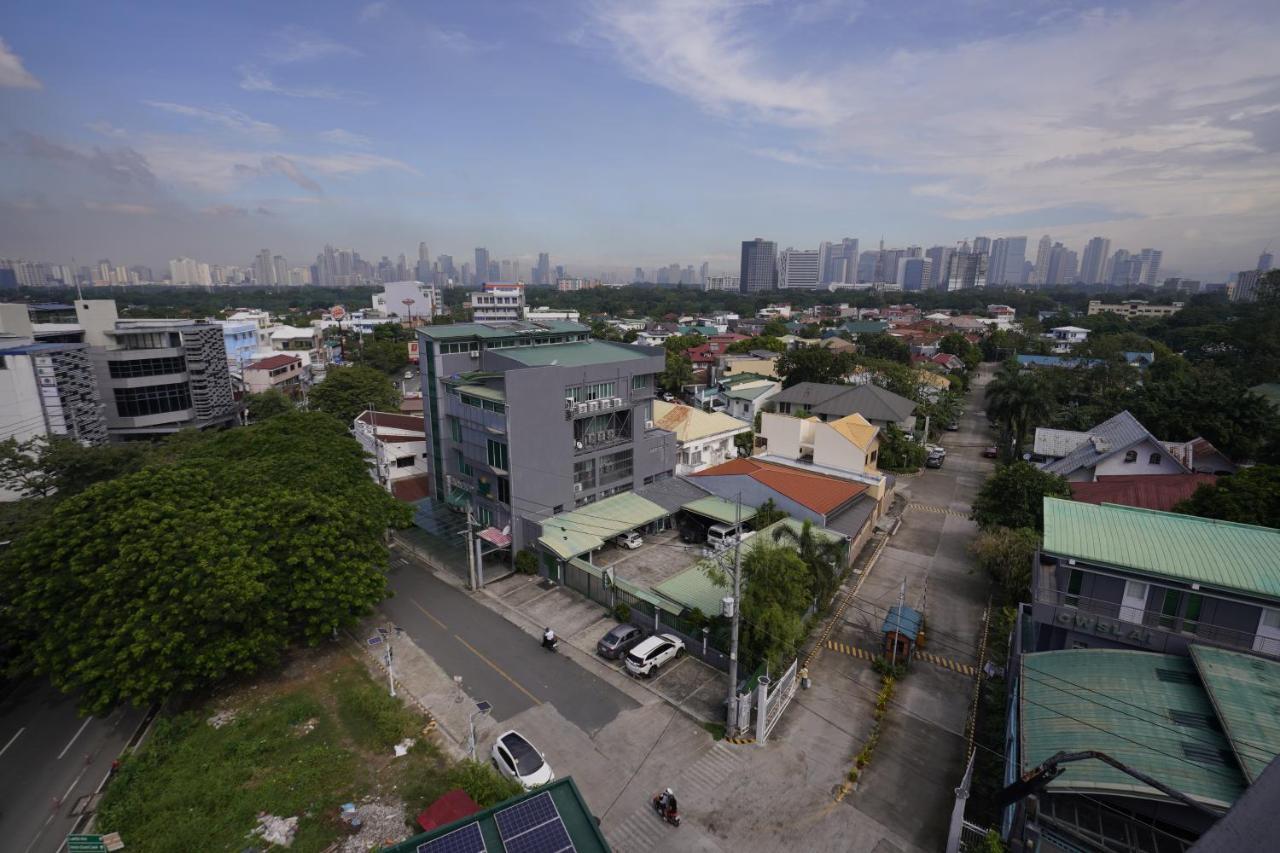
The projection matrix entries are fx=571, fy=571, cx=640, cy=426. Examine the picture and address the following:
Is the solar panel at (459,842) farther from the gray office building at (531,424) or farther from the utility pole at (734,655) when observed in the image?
the gray office building at (531,424)

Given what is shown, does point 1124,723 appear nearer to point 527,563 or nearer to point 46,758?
point 527,563

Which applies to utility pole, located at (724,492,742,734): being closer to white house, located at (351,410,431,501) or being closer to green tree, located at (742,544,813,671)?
green tree, located at (742,544,813,671)

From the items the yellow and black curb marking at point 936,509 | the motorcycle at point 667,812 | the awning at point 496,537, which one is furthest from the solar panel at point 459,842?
the yellow and black curb marking at point 936,509

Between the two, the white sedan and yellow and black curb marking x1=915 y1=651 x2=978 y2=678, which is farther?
yellow and black curb marking x1=915 y1=651 x2=978 y2=678

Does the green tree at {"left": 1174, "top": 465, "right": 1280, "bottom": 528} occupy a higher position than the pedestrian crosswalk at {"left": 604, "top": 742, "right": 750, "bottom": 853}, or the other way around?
the green tree at {"left": 1174, "top": 465, "right": 1280, "bottom": 528}

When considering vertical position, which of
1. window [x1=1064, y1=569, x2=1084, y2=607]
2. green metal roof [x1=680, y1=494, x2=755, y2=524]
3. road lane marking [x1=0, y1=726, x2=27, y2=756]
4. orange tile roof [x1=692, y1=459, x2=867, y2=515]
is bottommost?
road lane marking [x1=0, y1=726, x2=27, y2=756]

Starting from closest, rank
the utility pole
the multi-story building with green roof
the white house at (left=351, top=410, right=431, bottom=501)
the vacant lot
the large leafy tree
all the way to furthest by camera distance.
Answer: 1. the vacant lot
2. the multi-story building with green roof
3. the utility pole
4. the large leafy tree
5. the white house at (left=351, top=410, right=431, bottom=501)

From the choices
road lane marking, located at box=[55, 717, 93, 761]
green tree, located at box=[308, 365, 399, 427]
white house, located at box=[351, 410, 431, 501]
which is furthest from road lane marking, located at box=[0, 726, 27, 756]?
green tree, located at box=[308, 365, 399, 427]
